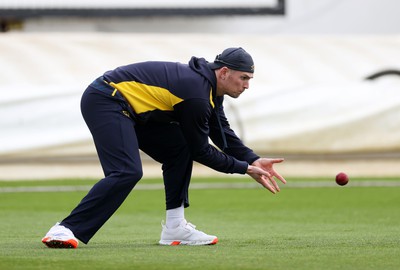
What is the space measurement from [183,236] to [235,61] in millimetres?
1237

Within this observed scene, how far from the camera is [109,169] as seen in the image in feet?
22.9

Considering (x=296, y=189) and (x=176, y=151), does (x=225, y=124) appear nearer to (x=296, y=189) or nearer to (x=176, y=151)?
(x=176, y=151)

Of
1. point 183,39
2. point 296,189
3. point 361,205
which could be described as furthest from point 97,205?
point 183,39

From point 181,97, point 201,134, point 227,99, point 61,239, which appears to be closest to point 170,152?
point 201,134

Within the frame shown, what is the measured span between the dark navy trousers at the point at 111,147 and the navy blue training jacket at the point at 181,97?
0.30ft

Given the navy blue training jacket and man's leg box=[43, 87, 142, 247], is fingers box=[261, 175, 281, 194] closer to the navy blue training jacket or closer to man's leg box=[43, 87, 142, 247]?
the navy blue training jacket

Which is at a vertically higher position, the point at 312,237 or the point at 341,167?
the point at 312,237

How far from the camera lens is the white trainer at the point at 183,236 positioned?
739 centimetres

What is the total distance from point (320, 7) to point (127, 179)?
1597 centimetres

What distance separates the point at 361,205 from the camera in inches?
465

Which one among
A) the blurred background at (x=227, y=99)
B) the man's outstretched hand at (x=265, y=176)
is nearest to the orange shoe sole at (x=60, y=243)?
the man's outstretched hand at (x=265, y=176)

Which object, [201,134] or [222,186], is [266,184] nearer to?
[201,134]

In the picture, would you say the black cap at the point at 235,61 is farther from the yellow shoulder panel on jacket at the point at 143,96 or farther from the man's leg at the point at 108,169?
the man's leg at the point at 108,169

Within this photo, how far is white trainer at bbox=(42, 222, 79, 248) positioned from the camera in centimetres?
683
